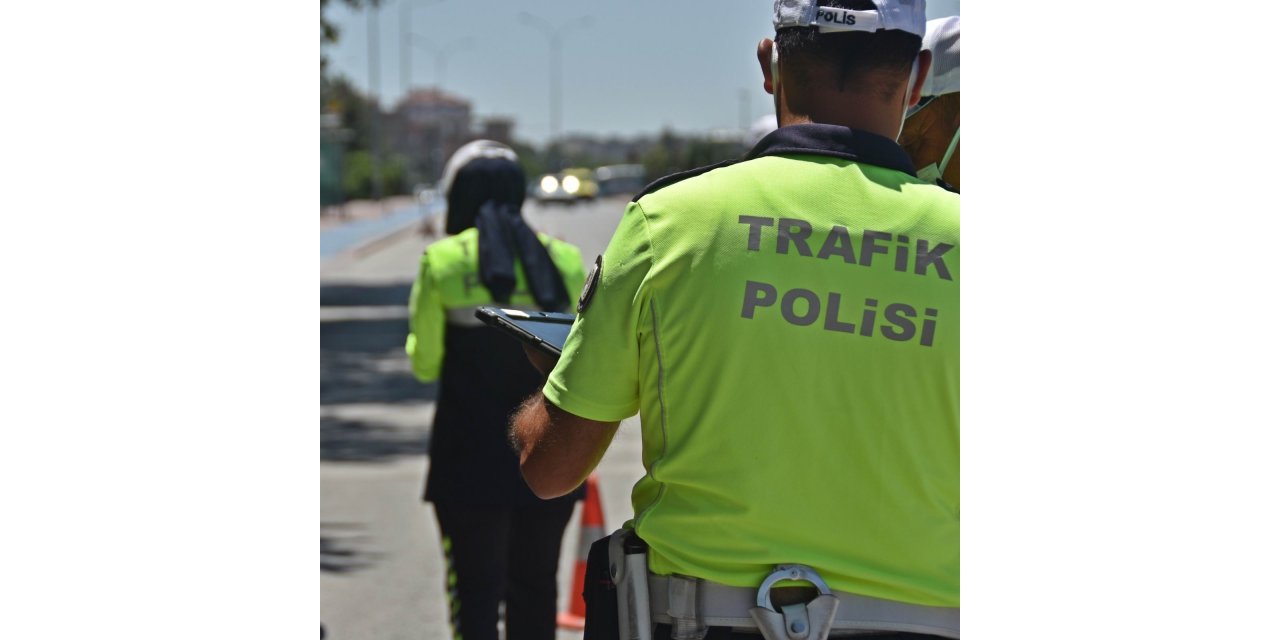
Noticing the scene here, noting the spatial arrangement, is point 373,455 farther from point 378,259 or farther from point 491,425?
point 378,259

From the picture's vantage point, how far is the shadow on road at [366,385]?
9883 mm

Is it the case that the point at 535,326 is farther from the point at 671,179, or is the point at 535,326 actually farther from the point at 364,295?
the point at 364,295

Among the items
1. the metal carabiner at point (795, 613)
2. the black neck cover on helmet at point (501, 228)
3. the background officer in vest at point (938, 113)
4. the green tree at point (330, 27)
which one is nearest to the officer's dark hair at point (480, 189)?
the black neck cover on helmet at point (501, 228)

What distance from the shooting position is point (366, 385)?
12883mm

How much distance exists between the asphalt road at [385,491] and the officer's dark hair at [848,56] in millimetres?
498

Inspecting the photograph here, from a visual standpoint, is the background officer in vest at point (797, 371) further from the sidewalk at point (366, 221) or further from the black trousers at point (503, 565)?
the sidewalk at point (366, 221)

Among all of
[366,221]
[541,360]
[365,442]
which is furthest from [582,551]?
[366,221]

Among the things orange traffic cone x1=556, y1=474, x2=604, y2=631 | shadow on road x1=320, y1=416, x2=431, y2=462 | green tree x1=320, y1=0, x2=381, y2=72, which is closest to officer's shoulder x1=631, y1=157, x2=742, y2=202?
orange traffic cone x1=556, y1=474, x2=604, y2=631

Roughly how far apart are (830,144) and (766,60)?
228 mm

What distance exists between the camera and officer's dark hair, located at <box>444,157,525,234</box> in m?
4.46

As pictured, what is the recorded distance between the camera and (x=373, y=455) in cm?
949

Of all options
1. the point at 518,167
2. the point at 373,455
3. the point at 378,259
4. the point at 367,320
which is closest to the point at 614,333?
the point at 518,167
